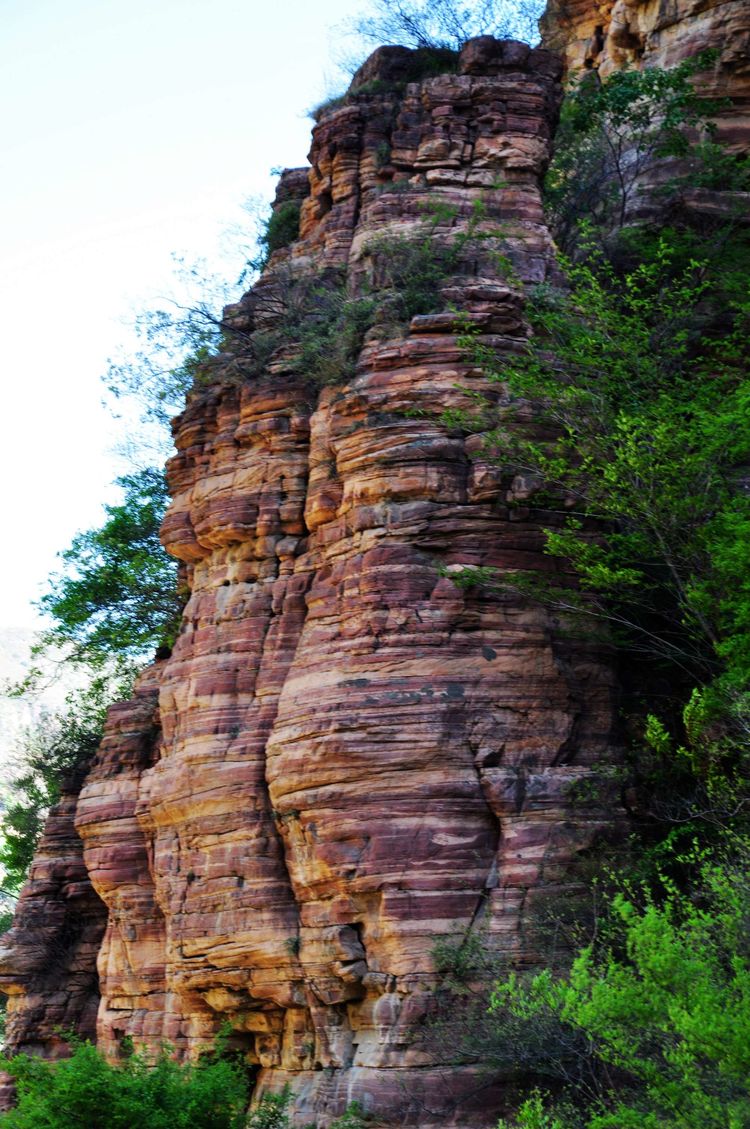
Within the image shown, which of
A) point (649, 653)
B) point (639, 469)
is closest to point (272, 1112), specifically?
point (649, 653)

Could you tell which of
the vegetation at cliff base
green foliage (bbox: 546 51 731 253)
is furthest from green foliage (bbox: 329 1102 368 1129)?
green foliage (bbox: 546 51 731 253)

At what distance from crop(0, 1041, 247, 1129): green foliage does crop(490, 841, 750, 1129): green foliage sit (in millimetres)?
5011

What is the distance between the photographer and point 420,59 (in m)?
30.2

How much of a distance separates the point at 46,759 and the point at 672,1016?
24.2 m

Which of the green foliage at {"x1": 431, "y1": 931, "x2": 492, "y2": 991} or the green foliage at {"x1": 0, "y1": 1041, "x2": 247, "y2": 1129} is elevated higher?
the green foliage at {"x1": 431, "y1": 931, "x2": 492, "y2": 991}

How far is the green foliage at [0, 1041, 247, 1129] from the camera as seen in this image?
19.5 meters

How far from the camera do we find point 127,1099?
1952 centimetres

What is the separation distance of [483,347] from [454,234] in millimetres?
3733

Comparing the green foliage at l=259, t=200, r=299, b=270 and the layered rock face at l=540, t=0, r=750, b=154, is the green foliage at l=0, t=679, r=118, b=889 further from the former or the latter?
the layered rock face at l=540, t=0, r=750, b=154

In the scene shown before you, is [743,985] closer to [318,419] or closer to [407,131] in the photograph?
[318,419]

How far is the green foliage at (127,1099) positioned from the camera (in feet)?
64.1

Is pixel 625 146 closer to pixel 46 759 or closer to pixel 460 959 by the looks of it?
pixel 46 759

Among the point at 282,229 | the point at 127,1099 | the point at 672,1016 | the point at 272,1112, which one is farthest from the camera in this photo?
the point at 282,229

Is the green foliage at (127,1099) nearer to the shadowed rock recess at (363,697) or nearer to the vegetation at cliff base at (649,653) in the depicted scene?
the shadowed rock recess at (363,697)
